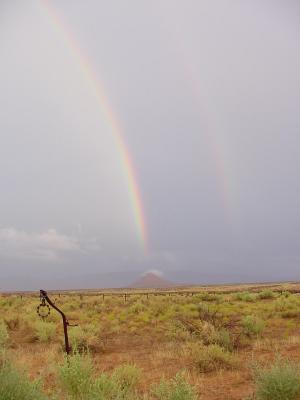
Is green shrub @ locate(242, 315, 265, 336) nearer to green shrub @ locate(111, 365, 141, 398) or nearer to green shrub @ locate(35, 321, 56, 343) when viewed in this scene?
green shrub @ locate(35, 321, 56, 343)

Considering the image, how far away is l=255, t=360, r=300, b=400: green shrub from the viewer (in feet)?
30.7

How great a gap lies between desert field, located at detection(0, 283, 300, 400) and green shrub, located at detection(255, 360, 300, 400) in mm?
19

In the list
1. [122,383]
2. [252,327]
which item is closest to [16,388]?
[122,383]

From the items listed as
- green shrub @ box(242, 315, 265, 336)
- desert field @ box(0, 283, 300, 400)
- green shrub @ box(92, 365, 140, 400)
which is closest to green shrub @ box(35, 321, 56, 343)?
desert field @ box(0, 283, 300, 400)

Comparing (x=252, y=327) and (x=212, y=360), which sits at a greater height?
(x=252, y=327)

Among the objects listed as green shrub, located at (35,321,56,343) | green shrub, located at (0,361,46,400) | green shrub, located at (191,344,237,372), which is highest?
green shrub, located at (0,361,46,400)

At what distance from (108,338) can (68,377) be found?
12151mm

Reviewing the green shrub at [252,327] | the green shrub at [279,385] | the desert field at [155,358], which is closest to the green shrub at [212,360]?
the desert field at [155,358]

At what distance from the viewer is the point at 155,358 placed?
15.9 m

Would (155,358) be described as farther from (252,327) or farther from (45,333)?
(45,333)

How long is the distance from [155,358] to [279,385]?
7.17 meters

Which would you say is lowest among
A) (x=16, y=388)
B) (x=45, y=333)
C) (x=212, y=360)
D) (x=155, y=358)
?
(x=155, y=358)

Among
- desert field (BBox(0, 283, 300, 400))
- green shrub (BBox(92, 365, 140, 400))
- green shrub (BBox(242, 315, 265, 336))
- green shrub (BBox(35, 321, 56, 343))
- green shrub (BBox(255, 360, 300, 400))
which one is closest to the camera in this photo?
green shrub (BBox(92, 365, 140, 400))

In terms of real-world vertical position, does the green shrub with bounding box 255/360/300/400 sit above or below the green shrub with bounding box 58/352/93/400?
below
